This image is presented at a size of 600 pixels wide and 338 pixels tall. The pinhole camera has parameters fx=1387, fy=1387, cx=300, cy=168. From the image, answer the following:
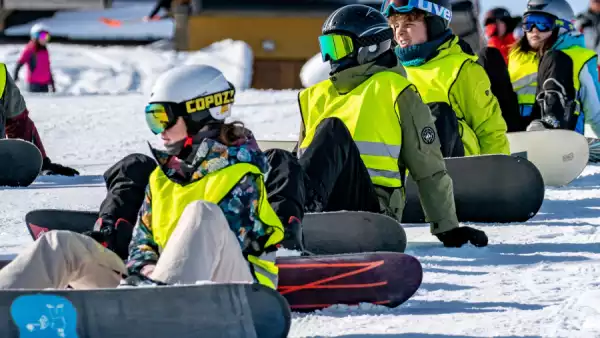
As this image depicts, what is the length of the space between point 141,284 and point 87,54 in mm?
19054

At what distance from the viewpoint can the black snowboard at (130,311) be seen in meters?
3.81

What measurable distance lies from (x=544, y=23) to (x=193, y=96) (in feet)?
18.9

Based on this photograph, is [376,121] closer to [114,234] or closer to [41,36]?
[114,234]

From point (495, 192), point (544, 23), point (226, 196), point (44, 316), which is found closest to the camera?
point (44, 316)

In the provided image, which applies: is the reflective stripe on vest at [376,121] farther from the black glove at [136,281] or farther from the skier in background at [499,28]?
the skier in background at [499,28]

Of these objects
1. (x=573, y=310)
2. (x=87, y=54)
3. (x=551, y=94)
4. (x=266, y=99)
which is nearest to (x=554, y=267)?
(x=573, y=310)

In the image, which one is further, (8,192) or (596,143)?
(596,143)

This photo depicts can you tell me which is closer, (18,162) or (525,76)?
(18,162)

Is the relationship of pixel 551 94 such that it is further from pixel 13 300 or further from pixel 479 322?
pixel 13 300

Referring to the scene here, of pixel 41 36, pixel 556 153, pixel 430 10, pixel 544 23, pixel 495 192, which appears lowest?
pixel 41 36

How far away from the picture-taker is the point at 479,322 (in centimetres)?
441

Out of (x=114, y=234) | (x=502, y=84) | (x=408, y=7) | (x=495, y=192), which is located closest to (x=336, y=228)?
(x=114, y=234)

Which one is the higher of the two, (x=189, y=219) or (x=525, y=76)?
(x=189, y=219)

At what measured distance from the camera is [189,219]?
156 inches
